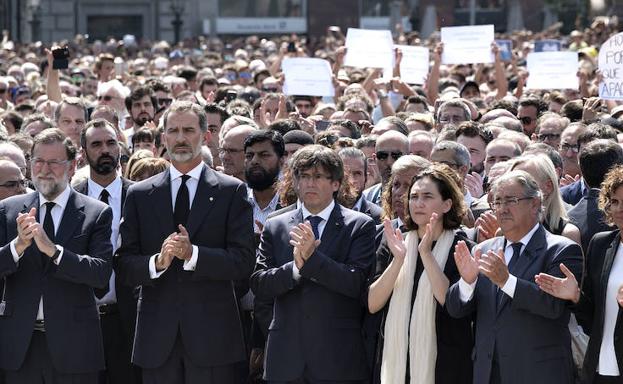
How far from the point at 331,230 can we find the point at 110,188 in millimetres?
1805

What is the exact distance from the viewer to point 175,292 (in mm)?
8141

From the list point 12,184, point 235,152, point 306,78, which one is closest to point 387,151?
point 235,152

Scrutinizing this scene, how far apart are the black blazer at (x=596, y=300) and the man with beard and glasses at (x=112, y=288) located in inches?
110

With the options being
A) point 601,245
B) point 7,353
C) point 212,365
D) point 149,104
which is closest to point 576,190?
point 601,245

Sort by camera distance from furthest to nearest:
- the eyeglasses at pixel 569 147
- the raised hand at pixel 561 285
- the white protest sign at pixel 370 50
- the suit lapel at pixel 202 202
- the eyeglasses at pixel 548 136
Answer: the white protest sign at pixel 370 50, the eyeglasses at pixel 548 136, the eyeglasses at pixel 569 147, the suit lapel at pixel 202 202, the raised hand at pixel 561 285

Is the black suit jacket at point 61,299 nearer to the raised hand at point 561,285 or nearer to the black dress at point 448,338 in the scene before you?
the black dress at point 448,338

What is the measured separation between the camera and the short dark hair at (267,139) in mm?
9562

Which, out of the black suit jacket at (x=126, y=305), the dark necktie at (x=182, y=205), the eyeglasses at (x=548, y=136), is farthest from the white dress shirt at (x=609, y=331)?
the eyeglasses at (x=548, y=136)

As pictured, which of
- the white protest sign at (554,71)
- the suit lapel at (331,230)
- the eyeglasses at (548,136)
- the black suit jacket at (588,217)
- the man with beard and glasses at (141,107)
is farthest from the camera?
the white protest sign at (554,71)

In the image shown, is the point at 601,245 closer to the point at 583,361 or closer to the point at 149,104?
the point at 583,361

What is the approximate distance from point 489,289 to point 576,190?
231 cm

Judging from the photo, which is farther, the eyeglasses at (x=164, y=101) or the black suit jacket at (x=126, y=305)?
the eyeglasses at (x=164, y=101)

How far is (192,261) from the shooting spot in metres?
7.92

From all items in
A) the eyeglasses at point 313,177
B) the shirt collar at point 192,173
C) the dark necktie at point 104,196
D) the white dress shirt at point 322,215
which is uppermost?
the shirt collar at point 192,173
